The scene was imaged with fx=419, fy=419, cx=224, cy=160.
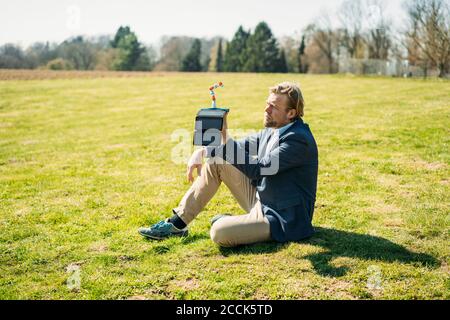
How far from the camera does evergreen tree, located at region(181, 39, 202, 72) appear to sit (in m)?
73.1

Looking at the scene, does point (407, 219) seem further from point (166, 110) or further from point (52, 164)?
point (166, 110)

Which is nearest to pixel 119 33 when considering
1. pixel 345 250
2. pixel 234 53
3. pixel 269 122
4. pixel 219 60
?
pixel 219 60

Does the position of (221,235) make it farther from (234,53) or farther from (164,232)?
(234,53)

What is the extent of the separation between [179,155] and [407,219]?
21.6 ft

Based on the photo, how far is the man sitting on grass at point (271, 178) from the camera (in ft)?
13.5

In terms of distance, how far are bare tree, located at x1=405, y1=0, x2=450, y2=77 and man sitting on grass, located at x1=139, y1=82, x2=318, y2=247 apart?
14.4 m

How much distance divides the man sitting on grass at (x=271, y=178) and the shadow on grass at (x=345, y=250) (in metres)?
0.11

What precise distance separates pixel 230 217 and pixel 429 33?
29180 millimetres

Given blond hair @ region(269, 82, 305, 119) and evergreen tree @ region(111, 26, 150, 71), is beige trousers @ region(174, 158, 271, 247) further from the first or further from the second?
evergreen tree @ region(111, 26, 150, 71)

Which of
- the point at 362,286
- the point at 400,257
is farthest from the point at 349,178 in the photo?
the point at 362,286

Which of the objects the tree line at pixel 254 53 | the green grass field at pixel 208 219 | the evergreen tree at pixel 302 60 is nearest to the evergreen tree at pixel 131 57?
the tree line at pixel 254 53

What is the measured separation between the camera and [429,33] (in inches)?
1120

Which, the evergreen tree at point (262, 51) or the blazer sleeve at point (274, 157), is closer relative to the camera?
the blazer sleeve at point (274, 157)

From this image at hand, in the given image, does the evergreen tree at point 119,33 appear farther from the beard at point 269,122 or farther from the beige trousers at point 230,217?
the beard at point 269,122
